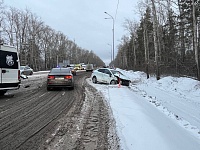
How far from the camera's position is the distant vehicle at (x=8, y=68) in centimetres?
1181

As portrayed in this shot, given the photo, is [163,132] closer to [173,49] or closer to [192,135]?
[192,135]

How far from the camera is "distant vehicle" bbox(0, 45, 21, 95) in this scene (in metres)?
11.8

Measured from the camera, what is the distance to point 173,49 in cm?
3869

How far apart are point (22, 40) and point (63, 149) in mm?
66694

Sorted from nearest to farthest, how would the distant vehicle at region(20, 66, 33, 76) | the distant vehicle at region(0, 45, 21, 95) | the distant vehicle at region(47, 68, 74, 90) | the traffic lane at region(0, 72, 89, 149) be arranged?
1. the traffic lane at region(0, 72, 89, 149)
2. the distant vehicle at region(0, 45, 21, 95)
3. the distant vehicle at region(47, 68, 74, 90)
4. the distant vehicle at region(20, 66, 33, 76)

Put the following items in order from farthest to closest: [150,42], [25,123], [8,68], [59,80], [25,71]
Result: 1. [150,42]
2. [25,71]
3. [59,80]
4. [8,68]
5. [25,123]

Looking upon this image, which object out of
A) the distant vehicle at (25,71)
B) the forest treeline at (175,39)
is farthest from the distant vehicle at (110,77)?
the distant vehicle at (25,71)

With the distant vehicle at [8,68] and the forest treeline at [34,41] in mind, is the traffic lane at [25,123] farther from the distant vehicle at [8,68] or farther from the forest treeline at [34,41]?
the forest treeline at [34,41]

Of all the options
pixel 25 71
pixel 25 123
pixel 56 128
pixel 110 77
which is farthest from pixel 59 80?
pixel 25 71

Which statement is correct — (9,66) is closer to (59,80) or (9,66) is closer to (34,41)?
(59,80)

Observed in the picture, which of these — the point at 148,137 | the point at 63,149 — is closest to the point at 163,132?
the point at 148,137

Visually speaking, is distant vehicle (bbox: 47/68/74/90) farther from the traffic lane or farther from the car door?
the traffic lane

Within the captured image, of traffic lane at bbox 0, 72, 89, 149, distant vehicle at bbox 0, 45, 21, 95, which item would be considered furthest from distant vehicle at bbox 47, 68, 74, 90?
traffic lane at bbox 0, 72, 89, 149

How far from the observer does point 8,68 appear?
12172 millimetres
